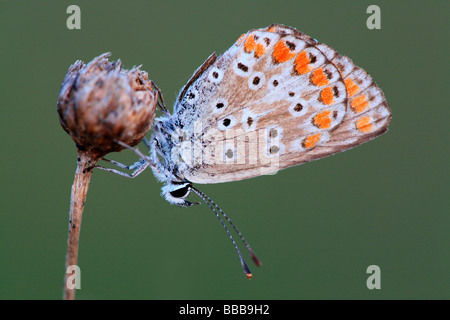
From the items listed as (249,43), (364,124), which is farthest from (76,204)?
(364,124)

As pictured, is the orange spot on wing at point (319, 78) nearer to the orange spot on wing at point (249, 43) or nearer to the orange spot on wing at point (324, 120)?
A: the orange spot on wing at point (324, 120)

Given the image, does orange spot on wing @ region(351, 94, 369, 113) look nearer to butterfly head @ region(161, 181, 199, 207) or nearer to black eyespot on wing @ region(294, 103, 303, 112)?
black eyespot on wing @ region(294, 103, 303, 112)

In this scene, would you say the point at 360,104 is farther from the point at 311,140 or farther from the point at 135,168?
the point at 135,168

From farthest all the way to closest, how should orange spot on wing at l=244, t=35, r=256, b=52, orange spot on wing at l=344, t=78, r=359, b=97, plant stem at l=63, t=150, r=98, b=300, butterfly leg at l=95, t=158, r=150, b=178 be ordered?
1. orange spot on wing at l=344, t=78, r=359, b=97
2. orange spot on wing at l=244, t=35, r=256, b=52
3. butterfly leg at l=95, t=158, r=150, b=178
4. plant stem at l=63, t=150, r=98, b=300

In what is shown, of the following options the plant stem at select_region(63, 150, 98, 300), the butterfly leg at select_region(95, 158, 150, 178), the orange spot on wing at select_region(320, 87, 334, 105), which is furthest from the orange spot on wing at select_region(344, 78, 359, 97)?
the plant stem at select_region(63, 150, 98, 300)

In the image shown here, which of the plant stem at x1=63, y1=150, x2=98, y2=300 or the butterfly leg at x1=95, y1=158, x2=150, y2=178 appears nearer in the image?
the plant stem at x1=63, y1=150, x2=98, y2=300

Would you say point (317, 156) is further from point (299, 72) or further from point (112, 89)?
point (112, 89)

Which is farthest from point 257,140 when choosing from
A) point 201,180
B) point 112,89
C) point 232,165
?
point 112,89
